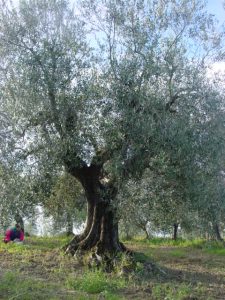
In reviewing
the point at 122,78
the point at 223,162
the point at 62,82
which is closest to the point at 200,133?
the point at 223,162

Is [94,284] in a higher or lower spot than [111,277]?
lower

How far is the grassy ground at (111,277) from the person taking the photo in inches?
378

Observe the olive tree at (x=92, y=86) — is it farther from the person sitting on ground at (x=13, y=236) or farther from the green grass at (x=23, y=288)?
the person sitting on ground at (x=13, y=236)

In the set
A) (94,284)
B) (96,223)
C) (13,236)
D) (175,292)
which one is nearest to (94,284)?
(94,284)

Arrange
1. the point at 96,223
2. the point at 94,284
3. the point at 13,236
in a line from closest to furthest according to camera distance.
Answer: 1. the point at 94,284
2. the point at 96,223
3. the point at 13,236

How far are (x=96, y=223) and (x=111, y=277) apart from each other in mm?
2913

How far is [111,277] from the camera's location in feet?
40.0

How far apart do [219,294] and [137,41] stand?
6.51 m

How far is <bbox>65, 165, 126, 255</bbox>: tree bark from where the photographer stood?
14.3 metres

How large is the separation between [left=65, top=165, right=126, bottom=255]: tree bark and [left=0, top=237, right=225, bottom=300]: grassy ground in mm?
698

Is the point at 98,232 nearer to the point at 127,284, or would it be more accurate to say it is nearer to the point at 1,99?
the point at 127,284

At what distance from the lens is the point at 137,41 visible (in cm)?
1229

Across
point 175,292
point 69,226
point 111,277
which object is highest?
point 69,226

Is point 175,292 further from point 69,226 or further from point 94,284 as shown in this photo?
point 69,226
